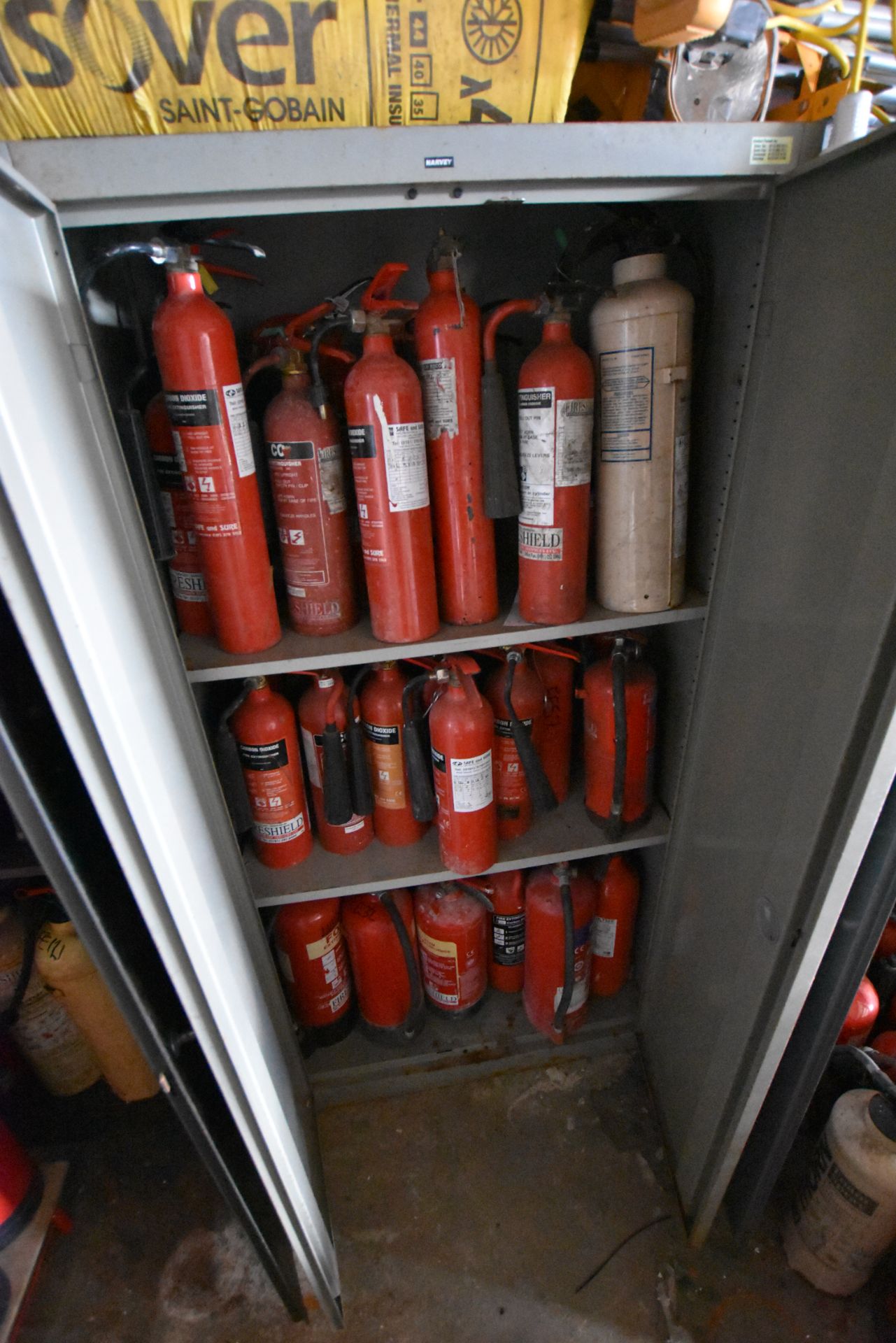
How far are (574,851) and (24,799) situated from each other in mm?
930

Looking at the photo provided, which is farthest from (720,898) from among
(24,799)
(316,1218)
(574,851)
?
(24,799)

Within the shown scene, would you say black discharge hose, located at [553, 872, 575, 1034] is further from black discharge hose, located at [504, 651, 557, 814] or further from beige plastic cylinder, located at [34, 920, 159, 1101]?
beige plastic cylinder, located at [34, 920, 159, 1101]

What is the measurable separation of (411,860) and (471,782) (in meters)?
0.25

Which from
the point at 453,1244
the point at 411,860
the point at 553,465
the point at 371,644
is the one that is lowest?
the point at 453,1244

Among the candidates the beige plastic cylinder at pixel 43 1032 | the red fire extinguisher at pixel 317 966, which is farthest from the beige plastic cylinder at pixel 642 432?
the beige plastic cylinder at pixel 43 1032

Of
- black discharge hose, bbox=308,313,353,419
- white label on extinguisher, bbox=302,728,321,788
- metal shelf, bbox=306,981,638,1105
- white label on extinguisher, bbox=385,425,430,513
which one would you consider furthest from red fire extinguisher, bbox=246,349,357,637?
metal shelf, bbox=306,981,638,1105

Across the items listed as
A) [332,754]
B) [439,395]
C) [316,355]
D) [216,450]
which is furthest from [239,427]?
[332,754]

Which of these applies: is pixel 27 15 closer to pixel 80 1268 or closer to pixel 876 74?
pixel 876 74

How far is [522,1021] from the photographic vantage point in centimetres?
155

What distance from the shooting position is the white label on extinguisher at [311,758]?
1.21m

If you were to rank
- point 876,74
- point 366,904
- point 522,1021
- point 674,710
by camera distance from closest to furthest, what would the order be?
point 876,74, point 674,710, point 366,904, point 522,1021

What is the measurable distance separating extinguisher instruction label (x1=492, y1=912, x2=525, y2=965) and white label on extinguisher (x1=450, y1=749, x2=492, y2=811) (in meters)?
0.42

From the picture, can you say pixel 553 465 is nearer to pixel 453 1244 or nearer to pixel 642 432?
pixel 642 432

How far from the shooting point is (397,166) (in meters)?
0.72
